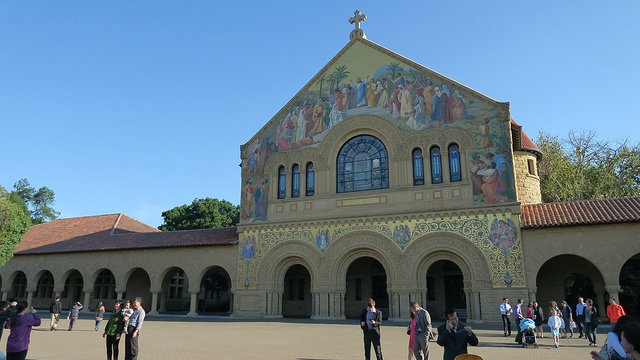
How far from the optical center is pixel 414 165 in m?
23.2

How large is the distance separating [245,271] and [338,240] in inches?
245

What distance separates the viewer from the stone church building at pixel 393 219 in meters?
20.1

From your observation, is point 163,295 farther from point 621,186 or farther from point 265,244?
point 621,186

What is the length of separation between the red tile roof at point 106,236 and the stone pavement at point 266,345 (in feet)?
32.5

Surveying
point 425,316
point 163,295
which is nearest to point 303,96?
point 163,295

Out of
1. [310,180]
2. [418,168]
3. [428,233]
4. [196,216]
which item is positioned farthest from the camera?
[196,216]

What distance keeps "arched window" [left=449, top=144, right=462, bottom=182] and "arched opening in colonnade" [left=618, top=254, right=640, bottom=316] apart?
9355 mm

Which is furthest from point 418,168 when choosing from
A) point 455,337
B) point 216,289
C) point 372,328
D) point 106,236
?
point 106,236

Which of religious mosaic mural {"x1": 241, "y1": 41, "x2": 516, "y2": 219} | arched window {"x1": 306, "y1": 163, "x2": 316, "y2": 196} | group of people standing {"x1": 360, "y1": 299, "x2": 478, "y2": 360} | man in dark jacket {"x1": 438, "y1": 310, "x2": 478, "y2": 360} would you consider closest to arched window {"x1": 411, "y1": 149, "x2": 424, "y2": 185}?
religious mosaic mural {"x1": 241, "y1": 41, "x2": 516, "y2": 219}

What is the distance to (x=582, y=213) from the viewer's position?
20047 mm

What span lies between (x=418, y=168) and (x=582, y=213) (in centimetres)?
779

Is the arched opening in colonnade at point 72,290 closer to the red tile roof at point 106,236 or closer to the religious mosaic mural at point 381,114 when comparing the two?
the red tile roof at point 106,236

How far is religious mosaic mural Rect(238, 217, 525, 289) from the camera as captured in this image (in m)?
20.0

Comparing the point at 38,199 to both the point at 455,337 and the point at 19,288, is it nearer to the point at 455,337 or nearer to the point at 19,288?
the point at 19,288
